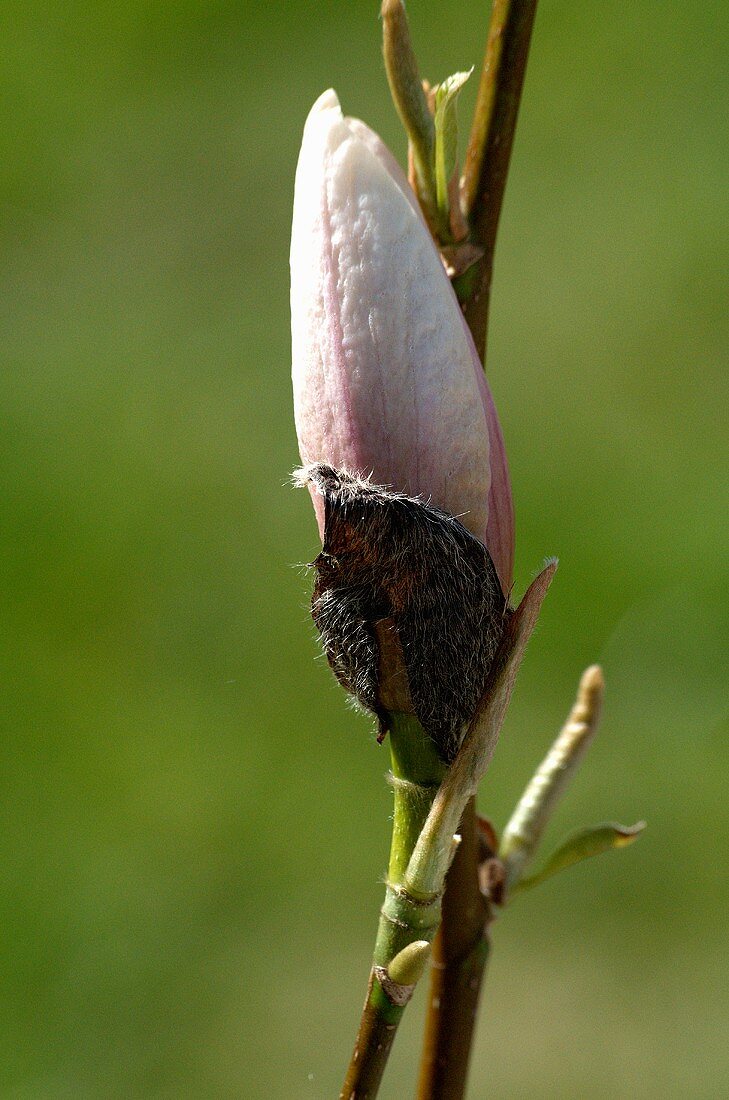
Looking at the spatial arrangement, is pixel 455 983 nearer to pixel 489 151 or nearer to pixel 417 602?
pixel 417 602

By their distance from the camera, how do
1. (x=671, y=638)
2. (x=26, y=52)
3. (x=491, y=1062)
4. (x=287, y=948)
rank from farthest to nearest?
(x=26, y=52) < (x=671, y=638) < (x=287, y=948) < (x=491, y=1062)

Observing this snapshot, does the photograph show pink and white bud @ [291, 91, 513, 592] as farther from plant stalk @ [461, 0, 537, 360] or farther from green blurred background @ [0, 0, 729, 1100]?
green blurred background @ [0, 0, 729, 1100]

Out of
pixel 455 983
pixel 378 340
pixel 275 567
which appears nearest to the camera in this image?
pixel 378 340

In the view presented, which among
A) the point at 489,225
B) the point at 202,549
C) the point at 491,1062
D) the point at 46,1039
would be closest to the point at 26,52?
the point at 202,549

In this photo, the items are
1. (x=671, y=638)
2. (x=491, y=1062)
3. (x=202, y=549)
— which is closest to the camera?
(x=491, y=1062)

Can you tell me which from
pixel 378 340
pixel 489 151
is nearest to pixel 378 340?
pixel 378 340

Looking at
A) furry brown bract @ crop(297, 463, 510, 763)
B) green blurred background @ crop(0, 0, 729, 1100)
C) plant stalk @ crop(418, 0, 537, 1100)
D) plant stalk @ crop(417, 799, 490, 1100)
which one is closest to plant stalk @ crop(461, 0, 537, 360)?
plant stalk @ crop(418, 0, 537, 1100)

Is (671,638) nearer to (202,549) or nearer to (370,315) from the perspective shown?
(202,549)
